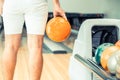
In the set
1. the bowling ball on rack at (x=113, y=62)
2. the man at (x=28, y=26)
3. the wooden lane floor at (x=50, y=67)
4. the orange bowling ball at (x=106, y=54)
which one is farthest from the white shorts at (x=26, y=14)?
the wooden lane floor at (x=50, y=67)

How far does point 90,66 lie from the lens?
1383mm

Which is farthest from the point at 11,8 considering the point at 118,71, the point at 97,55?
the point at 118,71

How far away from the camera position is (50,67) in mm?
2754

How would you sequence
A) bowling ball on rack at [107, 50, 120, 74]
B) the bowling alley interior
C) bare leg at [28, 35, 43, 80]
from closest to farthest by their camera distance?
bowling ball on rack at [107, 50, 120, 74] → the bowling alley interior → bare leg at [28, 35, 43, 80]

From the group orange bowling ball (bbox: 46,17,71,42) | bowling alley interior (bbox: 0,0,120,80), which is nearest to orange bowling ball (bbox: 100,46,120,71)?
bowling alley interior (bbox: 0,0,120,80)

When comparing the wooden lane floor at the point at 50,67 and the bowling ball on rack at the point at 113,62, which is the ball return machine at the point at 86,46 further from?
the wooden lane floor at the point at 50,67

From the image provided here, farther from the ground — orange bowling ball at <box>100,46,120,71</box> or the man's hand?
the man's hand

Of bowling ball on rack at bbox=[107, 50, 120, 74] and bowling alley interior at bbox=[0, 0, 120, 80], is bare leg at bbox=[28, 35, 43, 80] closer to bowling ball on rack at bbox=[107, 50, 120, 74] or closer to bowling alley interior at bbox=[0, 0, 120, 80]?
bowling alley interior at bbox=[0, 0, 120, 80]

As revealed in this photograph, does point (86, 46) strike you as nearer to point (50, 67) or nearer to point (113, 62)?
point (113, 62)

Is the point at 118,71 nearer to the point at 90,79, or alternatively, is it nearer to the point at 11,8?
the point at 90,79

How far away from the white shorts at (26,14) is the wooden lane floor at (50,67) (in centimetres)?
70

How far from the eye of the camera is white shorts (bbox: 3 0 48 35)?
1685 millimetres

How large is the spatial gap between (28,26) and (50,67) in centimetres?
108

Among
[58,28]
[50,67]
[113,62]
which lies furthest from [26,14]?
[50,67]
